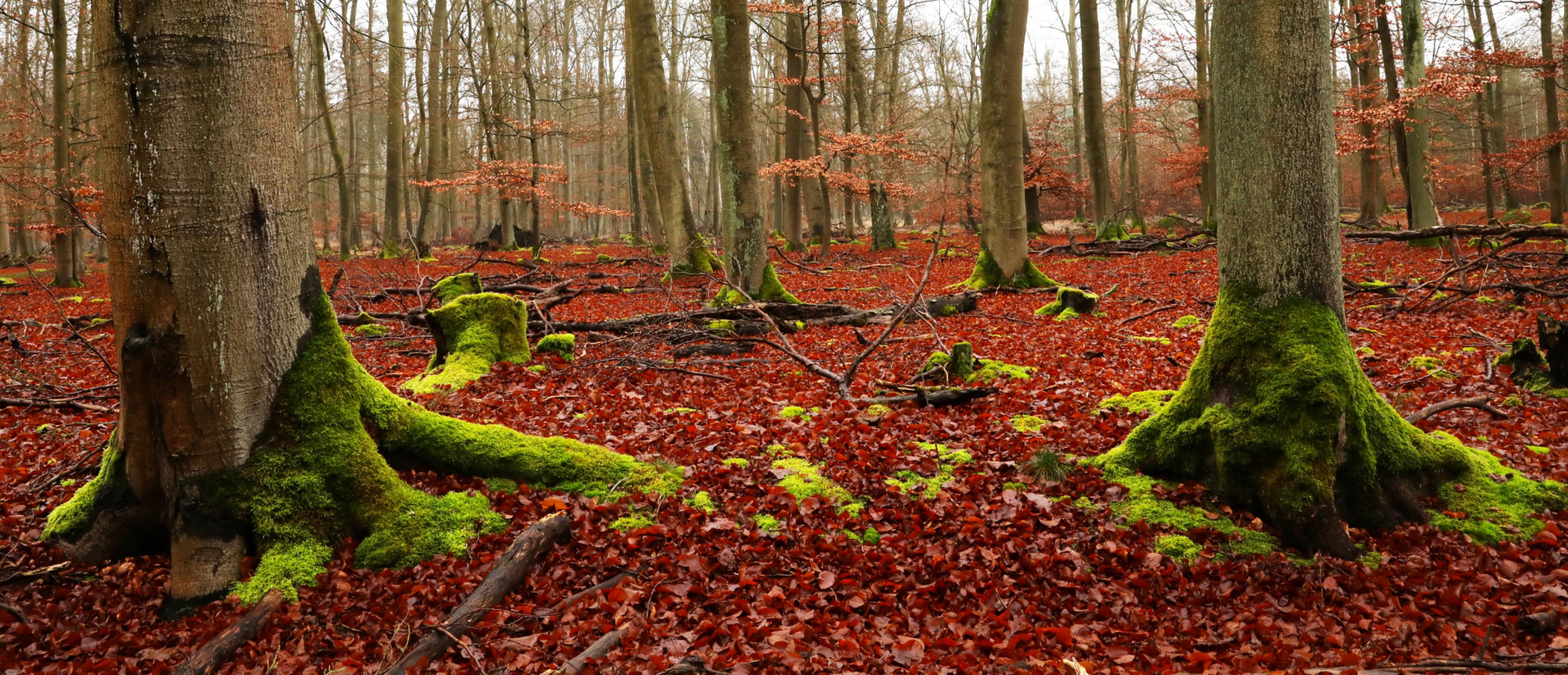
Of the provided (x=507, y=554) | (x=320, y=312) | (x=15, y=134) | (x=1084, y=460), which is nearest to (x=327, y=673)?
(x=507, y=554)

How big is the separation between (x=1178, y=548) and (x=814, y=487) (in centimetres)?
203

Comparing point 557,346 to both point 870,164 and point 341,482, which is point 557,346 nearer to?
point 341,482

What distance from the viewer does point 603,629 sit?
3.46m

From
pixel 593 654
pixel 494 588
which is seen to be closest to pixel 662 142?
pixel 494 588

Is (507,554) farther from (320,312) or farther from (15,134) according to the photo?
(15,134)

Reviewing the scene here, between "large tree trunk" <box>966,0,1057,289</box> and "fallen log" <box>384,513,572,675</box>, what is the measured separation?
1046 centimetres

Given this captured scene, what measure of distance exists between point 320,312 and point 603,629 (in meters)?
2.23

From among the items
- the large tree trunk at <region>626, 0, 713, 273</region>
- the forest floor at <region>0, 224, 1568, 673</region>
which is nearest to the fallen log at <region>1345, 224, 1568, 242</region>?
the forest floor at <region>0, 224, 1568, 673</region>

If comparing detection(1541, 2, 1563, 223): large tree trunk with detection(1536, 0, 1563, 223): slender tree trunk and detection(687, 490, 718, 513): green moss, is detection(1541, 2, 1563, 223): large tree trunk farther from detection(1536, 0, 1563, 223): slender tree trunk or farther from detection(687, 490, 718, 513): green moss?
detection(687, 490, 718, 513): green moss

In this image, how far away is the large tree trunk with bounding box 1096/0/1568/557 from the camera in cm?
429

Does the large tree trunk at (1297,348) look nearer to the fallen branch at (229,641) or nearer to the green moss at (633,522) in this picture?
the green moss at (633,522)

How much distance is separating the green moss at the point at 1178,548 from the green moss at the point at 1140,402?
1720 millimetres

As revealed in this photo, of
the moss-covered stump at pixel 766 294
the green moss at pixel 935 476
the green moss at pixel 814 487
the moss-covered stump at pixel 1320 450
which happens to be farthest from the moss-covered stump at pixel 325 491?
the moss-covered stump at pixel 766 294

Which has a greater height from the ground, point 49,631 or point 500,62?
point 500,62
